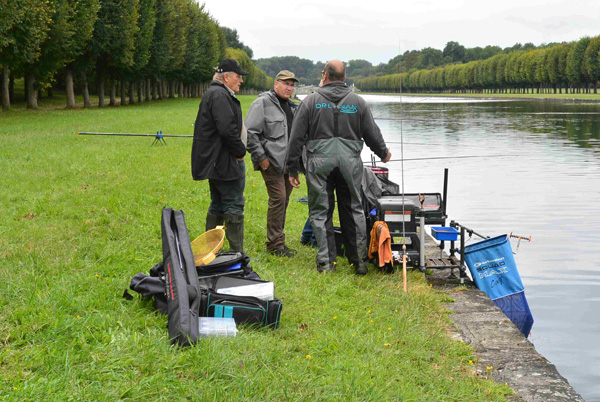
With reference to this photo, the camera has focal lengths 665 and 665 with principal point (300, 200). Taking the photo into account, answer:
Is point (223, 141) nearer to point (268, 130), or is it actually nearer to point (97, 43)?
point (268, 130)

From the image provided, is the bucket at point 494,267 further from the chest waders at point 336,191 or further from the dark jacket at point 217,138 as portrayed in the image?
the dark jacket at point 217,138

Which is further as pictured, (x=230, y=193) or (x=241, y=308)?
(x=230, y=193)

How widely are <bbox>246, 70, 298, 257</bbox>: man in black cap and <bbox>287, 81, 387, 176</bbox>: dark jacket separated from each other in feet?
1.65

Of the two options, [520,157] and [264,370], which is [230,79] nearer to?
[264,370]

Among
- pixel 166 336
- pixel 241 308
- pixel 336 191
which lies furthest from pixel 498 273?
pixel 166 336

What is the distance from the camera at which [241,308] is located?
5066 mm

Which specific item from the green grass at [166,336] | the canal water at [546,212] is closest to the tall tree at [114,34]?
the canal water at [546,212]

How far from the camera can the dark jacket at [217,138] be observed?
6.72 m

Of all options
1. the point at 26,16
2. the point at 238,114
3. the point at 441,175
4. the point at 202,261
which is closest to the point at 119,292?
the point at 202,261

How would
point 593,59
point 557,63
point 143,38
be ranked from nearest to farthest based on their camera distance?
point 143,38 < point 593,59 < point 557,63

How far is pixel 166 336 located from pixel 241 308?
0.72 m

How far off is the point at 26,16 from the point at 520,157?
76.9 feet

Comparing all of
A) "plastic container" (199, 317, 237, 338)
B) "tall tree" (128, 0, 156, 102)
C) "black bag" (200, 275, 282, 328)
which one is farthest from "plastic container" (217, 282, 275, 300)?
"tall tree" (128, 0, 156, 102)

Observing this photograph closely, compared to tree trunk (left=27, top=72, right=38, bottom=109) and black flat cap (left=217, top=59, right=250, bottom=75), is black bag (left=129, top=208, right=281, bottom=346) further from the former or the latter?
tree trunk (left=27, top=72, right=38, bottom=109)
